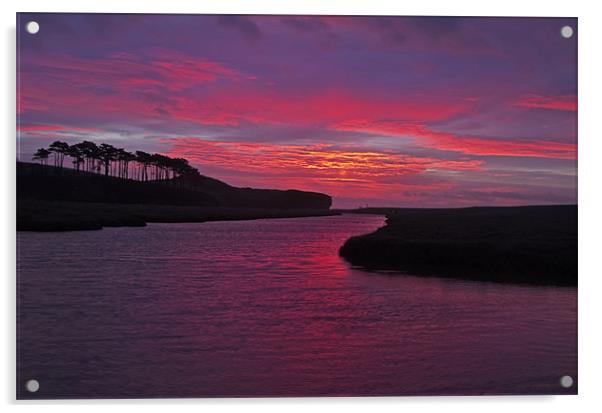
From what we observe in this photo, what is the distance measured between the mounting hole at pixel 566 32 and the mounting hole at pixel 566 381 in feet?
9.54

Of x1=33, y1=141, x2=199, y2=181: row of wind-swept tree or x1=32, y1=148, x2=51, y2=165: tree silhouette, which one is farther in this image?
x1=33, y1=141, x2=199, y2=181: row of wind-swept tree

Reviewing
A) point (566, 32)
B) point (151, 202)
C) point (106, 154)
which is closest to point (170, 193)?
point (151, 202)

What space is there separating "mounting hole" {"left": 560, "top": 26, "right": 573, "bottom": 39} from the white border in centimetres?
9

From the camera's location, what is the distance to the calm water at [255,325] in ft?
15.8

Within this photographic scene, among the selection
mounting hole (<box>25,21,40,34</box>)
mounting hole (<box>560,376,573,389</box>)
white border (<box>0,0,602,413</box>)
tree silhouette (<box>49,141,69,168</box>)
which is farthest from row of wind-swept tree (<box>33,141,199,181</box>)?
mounting hole (<box>560,376,573,389</box>)

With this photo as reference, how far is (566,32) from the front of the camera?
514 centimetres

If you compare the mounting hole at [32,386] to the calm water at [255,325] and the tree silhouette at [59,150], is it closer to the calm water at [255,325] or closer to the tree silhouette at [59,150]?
the calm water at [255,325]

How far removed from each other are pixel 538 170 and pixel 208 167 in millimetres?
2870

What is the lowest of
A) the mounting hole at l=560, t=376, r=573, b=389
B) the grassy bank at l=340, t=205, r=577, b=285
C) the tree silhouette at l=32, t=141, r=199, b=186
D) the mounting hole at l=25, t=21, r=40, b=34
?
the mounting hole at l=560, t=376, r=573, b=389

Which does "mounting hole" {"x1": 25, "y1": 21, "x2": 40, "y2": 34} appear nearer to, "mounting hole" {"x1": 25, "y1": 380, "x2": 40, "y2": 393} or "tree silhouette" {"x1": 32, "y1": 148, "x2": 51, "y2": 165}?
"tree silhouette" {"x1": 32, "y1": 148, "x2": 51, "y2": 165}

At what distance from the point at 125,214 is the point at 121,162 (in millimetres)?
481

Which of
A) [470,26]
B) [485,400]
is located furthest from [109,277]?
[470,26]

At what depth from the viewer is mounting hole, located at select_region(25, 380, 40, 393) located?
4.79 meters
